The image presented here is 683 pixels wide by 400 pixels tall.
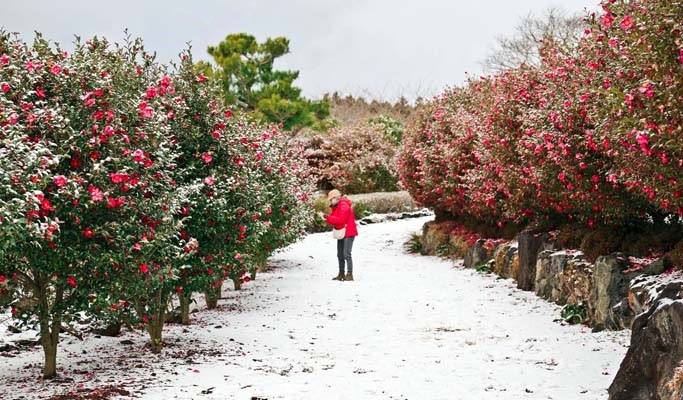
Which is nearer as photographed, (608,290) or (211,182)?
(211,182)

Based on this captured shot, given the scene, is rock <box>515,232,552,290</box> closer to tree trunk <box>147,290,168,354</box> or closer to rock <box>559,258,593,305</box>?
rock <box>559,258,593,305</box>

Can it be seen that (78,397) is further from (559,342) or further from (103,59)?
(559,342)

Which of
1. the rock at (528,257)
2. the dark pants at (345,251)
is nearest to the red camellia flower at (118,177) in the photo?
the rock at (528,257)

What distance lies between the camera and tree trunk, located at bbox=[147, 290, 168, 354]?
7920 mm

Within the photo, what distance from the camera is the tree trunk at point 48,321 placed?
6438mm

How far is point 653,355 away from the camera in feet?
16.9

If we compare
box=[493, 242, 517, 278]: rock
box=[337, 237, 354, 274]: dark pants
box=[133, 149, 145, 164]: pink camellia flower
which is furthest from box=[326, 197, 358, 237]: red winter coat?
box=[133, 149, 145, 164]: pink camellia flower

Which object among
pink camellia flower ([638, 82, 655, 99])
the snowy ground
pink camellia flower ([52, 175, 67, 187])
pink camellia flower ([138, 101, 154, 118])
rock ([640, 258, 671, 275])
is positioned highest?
pink camellia flower ([138, 101, 154, 118])

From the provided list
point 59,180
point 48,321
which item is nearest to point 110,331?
point 48,321

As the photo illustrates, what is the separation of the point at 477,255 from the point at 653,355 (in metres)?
9.85

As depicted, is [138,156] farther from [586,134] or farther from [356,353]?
[586,134]

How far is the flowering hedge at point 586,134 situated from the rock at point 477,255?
0.57m

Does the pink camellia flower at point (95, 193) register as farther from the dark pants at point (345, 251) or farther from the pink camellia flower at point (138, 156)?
the dark pants at point (345, 251)

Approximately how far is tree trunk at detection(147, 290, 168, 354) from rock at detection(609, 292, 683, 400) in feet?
15.9
